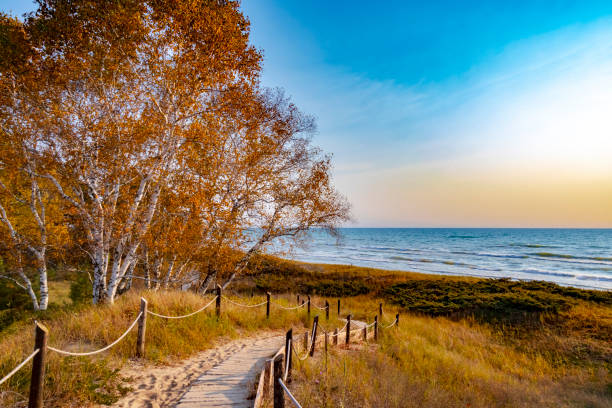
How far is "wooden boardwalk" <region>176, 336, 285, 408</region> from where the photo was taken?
4984 millimetres

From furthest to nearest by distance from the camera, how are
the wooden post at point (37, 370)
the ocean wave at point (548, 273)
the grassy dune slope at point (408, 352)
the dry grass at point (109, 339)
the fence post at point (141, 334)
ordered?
the ocean wave at point (548, 273) < the fence post at point (141, 334) < the grassy dune slope at point (408, 352) < the dry grass at point (109, 339) < the wooden post at point (37, 370)

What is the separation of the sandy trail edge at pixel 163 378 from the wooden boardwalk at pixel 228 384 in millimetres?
210

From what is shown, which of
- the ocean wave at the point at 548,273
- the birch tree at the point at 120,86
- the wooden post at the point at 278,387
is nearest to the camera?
the wooden post at the point at 278,387

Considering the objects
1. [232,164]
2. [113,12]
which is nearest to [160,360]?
[232,164]

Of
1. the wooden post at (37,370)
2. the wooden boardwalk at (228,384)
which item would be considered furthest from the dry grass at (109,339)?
the wooden boardwalk at (228,384)

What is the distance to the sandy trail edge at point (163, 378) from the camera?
4969mm

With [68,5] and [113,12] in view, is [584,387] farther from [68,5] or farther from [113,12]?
[68,5]

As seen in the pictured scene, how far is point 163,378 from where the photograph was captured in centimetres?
587

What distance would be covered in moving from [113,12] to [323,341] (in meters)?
11.4

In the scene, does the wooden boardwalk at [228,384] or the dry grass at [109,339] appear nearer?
the dry grass at [109,339]

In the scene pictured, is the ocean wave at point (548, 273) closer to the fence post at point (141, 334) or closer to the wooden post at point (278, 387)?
the wooden post at point (278, 387)

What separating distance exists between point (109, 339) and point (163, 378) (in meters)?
1.91

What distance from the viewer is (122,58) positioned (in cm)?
927

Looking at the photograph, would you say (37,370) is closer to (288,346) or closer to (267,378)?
(267,378)
